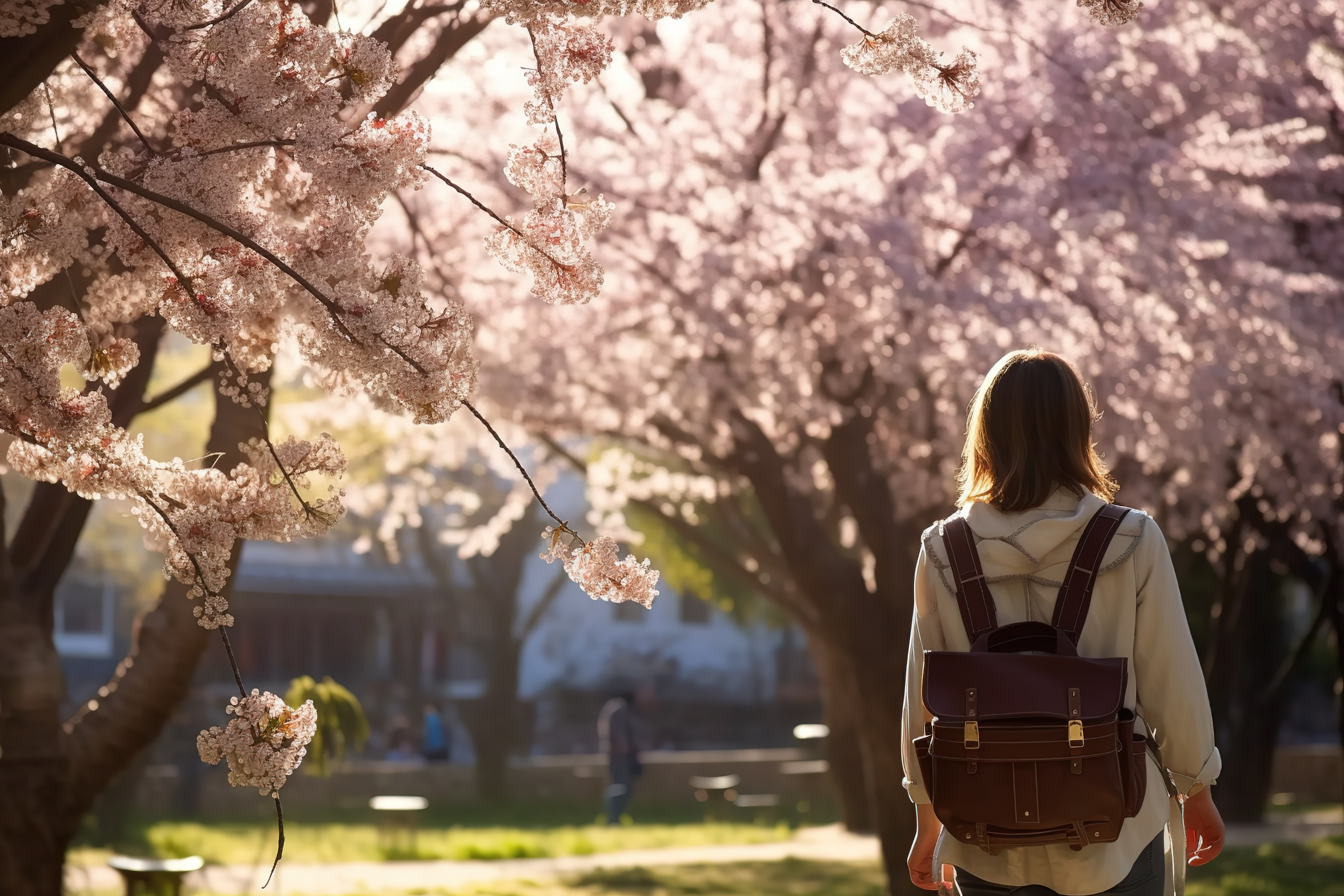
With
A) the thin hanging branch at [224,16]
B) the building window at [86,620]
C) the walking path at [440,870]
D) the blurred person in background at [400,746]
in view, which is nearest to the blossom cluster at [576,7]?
the thin hanging branch at [224,16]

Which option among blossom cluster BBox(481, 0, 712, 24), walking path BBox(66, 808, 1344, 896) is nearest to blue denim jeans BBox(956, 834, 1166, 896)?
blossom cluster BBox(481, 0, 712, 24)

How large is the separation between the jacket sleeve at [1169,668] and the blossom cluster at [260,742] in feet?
6.15

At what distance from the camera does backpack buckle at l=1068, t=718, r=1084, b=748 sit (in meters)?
2.79

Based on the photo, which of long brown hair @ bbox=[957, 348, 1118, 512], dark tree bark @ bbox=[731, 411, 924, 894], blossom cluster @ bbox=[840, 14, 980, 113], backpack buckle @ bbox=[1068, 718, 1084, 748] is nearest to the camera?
backpack buckle @ bbox=[1068, 718, 1084, 748]

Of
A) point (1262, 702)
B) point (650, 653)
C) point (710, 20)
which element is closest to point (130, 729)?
point (710, 20)

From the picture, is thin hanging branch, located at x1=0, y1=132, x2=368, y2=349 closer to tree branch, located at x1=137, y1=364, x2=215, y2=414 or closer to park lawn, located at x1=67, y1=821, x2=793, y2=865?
tree branch, located at x1=137, y1=364, x2=215, y2=414

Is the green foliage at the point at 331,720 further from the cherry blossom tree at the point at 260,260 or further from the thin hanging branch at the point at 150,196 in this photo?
the thin hanging branch at the point at 150,196

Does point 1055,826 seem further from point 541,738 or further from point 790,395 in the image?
point 541,738

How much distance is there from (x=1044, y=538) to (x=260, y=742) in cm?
187

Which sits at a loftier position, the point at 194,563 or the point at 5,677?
the point at 194,563

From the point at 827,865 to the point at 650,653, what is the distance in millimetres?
38047

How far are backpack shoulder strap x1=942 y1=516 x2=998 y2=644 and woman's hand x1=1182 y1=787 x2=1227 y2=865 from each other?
22.4 inches

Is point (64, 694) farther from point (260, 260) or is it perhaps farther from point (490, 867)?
point (490, 867)

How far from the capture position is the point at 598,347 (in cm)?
1158
